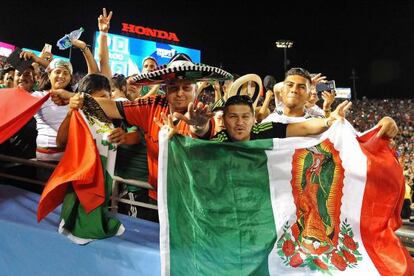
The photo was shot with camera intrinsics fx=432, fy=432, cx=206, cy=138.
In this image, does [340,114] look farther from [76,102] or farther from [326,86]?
[76,102]

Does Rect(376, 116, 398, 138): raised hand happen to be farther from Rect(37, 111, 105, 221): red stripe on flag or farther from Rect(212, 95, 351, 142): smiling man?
Rect(37, 111, 105, 221): red stripe on flag

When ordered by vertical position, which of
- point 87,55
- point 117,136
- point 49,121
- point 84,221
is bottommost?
point 84,221

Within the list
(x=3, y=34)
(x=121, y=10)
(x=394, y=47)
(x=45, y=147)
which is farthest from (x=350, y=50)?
(x=45, y=147)

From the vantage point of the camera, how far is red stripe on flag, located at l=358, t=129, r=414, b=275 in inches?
95.9

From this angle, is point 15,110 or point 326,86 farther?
point 326,86

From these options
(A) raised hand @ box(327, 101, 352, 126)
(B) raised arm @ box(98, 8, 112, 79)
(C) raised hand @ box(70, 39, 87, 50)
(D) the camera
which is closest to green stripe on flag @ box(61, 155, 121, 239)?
(A) raised hand @ box(327, 101, 352, 126)

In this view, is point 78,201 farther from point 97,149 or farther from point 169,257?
point 169,257

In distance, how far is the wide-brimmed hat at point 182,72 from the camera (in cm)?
258

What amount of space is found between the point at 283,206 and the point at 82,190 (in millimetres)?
1157

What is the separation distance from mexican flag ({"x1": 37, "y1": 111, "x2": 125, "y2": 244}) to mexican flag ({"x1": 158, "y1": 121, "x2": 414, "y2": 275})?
1.38 feet

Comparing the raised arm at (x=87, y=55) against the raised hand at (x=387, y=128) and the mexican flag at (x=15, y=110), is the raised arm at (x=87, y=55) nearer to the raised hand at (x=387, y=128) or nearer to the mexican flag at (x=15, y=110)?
the mexican flag at (x=15, y=110)

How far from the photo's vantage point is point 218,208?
2.38 meters

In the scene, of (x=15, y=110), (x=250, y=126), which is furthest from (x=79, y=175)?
(x=250, y=126)

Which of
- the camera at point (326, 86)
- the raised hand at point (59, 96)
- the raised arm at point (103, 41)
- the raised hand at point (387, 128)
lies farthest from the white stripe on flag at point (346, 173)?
the raised arm at point (103, 41)
